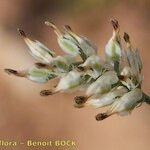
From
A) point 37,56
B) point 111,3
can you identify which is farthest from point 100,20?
point 37,56

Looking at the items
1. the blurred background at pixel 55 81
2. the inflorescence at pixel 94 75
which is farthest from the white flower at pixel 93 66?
the blurred background at pixel 55 81

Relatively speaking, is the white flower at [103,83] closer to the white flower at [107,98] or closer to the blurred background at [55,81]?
the white flower at [107,98]

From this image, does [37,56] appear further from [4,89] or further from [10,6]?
[10,6]

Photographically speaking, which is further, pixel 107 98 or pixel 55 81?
pixel 55 81

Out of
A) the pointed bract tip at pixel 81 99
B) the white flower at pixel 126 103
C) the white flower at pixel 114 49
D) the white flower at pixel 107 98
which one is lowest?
the white flower at pixel 126 103

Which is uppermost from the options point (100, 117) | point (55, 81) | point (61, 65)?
point (61, 65)

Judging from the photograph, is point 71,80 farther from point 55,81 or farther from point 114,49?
point 55,81

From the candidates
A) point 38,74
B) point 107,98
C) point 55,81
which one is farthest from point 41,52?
point 55,81
